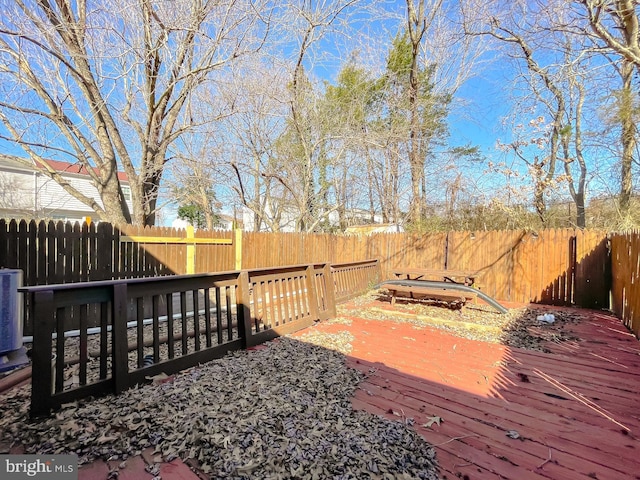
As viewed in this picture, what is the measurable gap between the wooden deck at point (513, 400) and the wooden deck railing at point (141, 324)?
1.09m

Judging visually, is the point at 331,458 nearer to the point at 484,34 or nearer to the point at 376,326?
the point at 376,326

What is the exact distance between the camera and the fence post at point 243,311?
3365mm

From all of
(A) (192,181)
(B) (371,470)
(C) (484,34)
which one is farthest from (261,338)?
(C) (484,34)

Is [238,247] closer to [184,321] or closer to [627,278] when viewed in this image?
[184,321]

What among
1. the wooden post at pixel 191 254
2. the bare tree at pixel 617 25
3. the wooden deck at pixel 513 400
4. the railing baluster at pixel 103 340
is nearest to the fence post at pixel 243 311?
the wooden deck at pixel 513 400

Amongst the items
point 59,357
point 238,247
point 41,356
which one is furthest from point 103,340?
point 238,247

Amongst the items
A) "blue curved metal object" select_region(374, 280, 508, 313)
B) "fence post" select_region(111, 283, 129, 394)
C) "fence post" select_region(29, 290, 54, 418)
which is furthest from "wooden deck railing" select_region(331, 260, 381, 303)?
"fence post" select_region(29, 290, 54, 418)

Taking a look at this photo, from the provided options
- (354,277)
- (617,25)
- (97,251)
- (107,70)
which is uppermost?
(617,25)

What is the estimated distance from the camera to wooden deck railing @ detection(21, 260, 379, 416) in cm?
195

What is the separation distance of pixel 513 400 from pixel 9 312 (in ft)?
14.2

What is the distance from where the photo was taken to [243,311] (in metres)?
3.40

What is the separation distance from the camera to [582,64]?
19.0 feet

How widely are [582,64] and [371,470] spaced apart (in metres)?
7.82

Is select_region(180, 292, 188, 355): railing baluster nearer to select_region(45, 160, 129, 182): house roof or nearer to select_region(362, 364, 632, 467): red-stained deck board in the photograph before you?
select_region(362, 364, 632, 467): red-stained deck board
